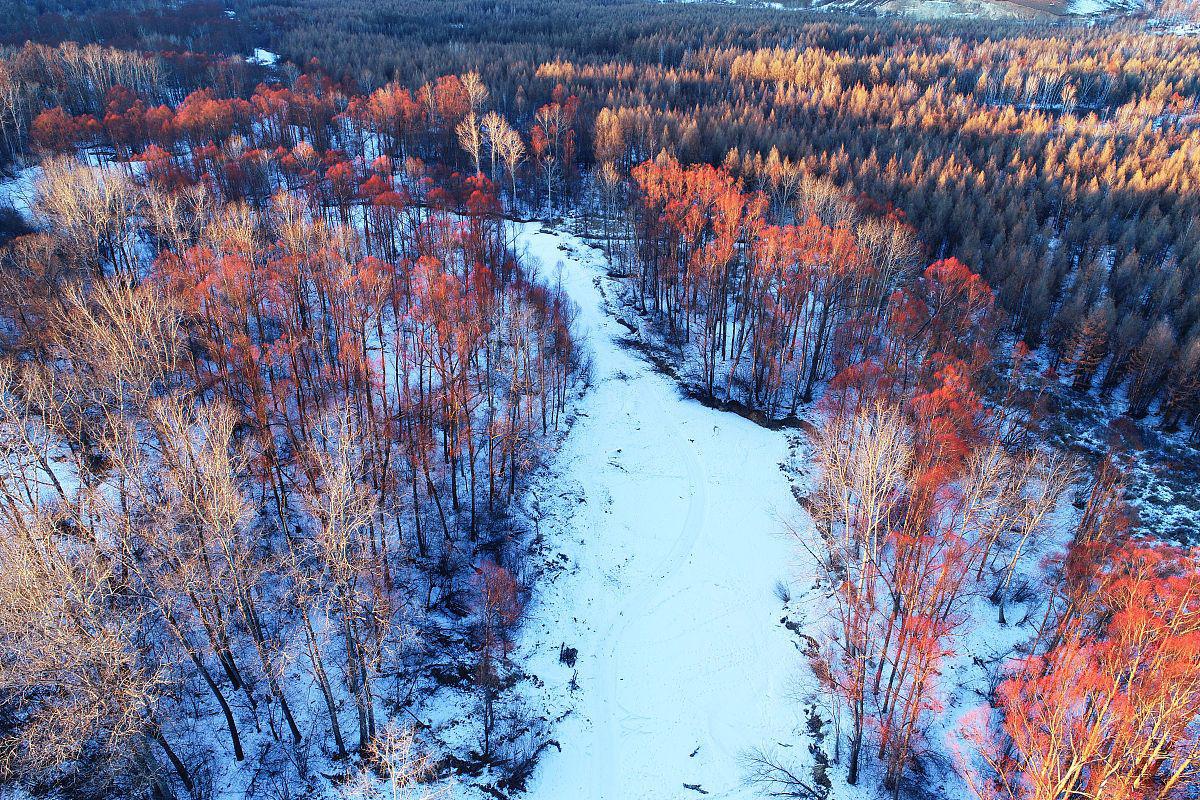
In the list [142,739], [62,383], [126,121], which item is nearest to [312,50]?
[126,121]

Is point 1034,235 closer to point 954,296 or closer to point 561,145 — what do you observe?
point 954,296

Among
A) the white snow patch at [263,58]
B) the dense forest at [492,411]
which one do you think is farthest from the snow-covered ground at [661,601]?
the white snow patch at [263,58]

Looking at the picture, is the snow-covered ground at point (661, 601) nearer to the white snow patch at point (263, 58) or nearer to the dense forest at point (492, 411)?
the dense forest at point (492, 411)

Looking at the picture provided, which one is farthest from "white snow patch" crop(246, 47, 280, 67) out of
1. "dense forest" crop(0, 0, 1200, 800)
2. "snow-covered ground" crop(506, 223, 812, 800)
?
"snow-covered ground" crop(506, 223, 812, 800)

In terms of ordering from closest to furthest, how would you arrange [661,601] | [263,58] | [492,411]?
[661,601], [492,411], [263,58]

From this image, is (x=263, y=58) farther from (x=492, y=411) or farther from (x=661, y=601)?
(x=661, y=601)

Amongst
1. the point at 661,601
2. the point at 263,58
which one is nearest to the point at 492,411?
the point at 661,601
